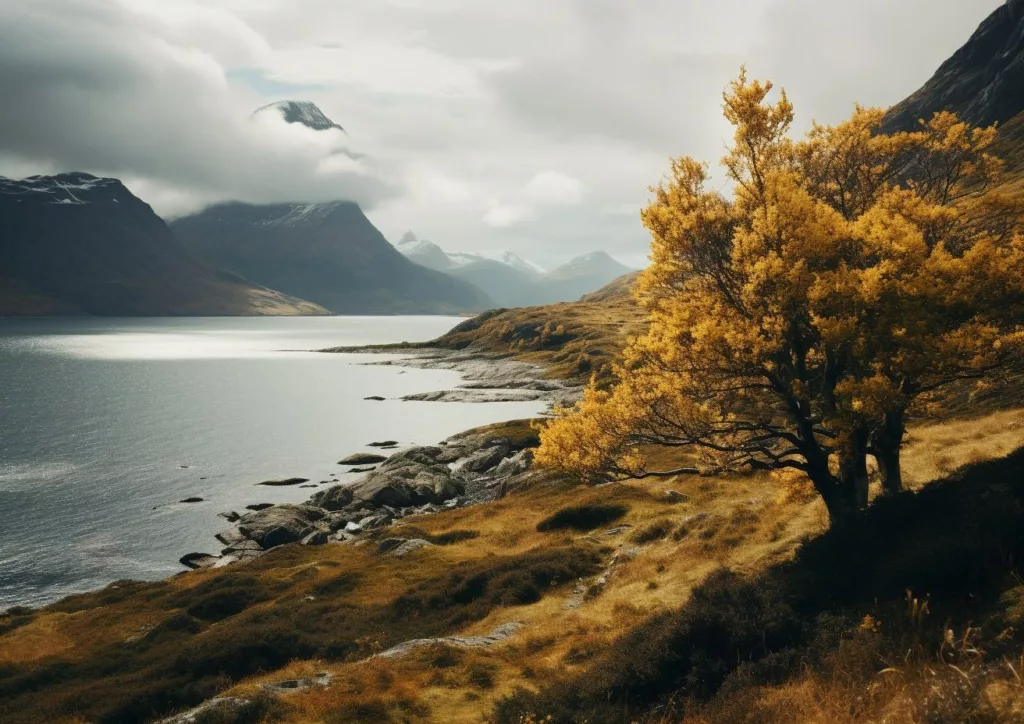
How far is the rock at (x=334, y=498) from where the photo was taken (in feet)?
214

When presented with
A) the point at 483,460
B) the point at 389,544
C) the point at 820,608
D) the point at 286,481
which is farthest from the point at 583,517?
the point at 286,481

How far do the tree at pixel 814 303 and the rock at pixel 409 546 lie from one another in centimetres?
2394

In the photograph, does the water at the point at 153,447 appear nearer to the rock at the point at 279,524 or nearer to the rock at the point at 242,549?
the rock at the point at 242,549

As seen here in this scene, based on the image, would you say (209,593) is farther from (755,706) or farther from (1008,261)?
(1008,261)

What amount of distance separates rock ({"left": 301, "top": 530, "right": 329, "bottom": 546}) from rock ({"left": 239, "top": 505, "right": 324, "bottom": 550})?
224 cm

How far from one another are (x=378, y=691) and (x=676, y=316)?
632 inches

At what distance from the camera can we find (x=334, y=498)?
66.2 m

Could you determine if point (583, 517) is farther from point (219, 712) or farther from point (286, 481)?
point (286, 481)

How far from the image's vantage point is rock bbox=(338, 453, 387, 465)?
8675cm

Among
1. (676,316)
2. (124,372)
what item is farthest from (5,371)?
(676,316)

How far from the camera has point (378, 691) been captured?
19625 mm

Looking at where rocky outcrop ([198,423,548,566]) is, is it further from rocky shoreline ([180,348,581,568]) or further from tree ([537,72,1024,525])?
tree ([537,72,1024,525])

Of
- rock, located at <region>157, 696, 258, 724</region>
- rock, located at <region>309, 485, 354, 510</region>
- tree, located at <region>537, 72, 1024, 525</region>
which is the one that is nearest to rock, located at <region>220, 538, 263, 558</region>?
rock, located at <region>309, 485, 354, 510</region>

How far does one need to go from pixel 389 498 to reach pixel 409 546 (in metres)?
20.1
